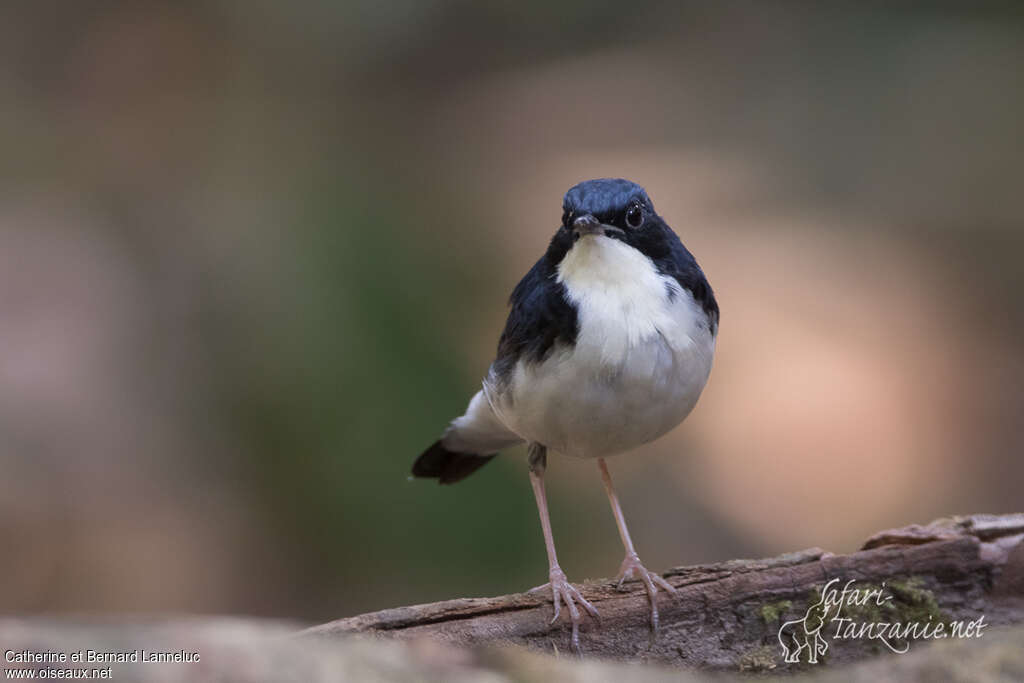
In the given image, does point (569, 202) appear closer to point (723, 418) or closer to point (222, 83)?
point (723, 418)

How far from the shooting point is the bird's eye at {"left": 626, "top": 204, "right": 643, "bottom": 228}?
4.06m

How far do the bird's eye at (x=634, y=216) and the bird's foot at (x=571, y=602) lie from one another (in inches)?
56.2

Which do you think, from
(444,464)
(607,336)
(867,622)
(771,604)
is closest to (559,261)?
(607,336)

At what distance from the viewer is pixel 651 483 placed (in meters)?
8.64

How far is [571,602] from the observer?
13.9 ft

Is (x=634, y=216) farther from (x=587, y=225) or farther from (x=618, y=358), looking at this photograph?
(x=618, y=358)

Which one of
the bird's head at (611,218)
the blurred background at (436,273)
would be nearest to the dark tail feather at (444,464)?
the bird's head at (611,218)

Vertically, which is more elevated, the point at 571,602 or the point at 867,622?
the point at 571,602

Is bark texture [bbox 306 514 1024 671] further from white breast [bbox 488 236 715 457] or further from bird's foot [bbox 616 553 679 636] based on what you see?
white breast [bbox 488 236 715 457]

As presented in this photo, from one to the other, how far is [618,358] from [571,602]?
1.02 metres

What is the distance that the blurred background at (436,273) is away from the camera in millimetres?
7918

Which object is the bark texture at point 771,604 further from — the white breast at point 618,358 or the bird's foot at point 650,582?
the white breast at point 618,358

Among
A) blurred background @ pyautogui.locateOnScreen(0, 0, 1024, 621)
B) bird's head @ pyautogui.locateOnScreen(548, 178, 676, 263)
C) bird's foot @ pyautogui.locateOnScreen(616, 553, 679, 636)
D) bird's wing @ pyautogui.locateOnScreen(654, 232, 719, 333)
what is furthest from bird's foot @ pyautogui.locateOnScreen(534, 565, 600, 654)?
blurred background @ pyautogui.locateOnScreen(0, 0, 1024, 621)

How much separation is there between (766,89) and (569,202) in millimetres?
9611
